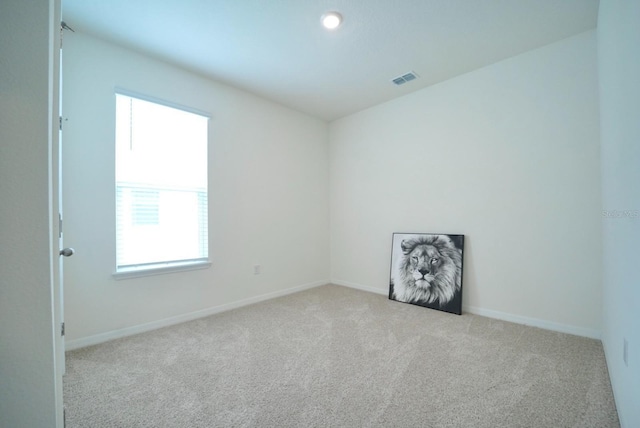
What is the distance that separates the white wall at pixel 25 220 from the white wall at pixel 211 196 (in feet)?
5.98

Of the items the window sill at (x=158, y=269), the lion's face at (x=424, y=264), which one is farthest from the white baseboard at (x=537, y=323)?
the window sill at (x=158, y=269)

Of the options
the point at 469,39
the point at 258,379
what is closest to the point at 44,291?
the point at 258,379

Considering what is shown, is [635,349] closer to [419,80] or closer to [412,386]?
[412,386]

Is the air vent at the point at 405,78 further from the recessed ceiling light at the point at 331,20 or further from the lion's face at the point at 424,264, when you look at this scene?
the lion's face at the point at 424,264

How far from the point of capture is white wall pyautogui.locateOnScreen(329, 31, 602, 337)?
229 centimetres

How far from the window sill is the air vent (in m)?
2.95

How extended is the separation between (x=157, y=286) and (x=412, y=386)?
2.39 metres

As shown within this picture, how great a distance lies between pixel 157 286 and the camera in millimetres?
2590

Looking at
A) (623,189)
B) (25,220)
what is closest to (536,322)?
(623,189)

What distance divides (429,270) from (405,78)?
2.23 metres

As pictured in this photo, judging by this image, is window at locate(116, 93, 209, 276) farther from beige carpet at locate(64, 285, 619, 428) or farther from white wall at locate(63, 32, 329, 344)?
beige carpet at locate(64, 285, 619, 428)

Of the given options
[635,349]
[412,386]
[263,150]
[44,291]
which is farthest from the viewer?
[263,150]

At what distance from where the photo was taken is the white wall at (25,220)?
72 cm

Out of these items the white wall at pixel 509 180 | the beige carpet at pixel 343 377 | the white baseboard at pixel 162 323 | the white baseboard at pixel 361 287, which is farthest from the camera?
the white baseboard at pixel 361 287
